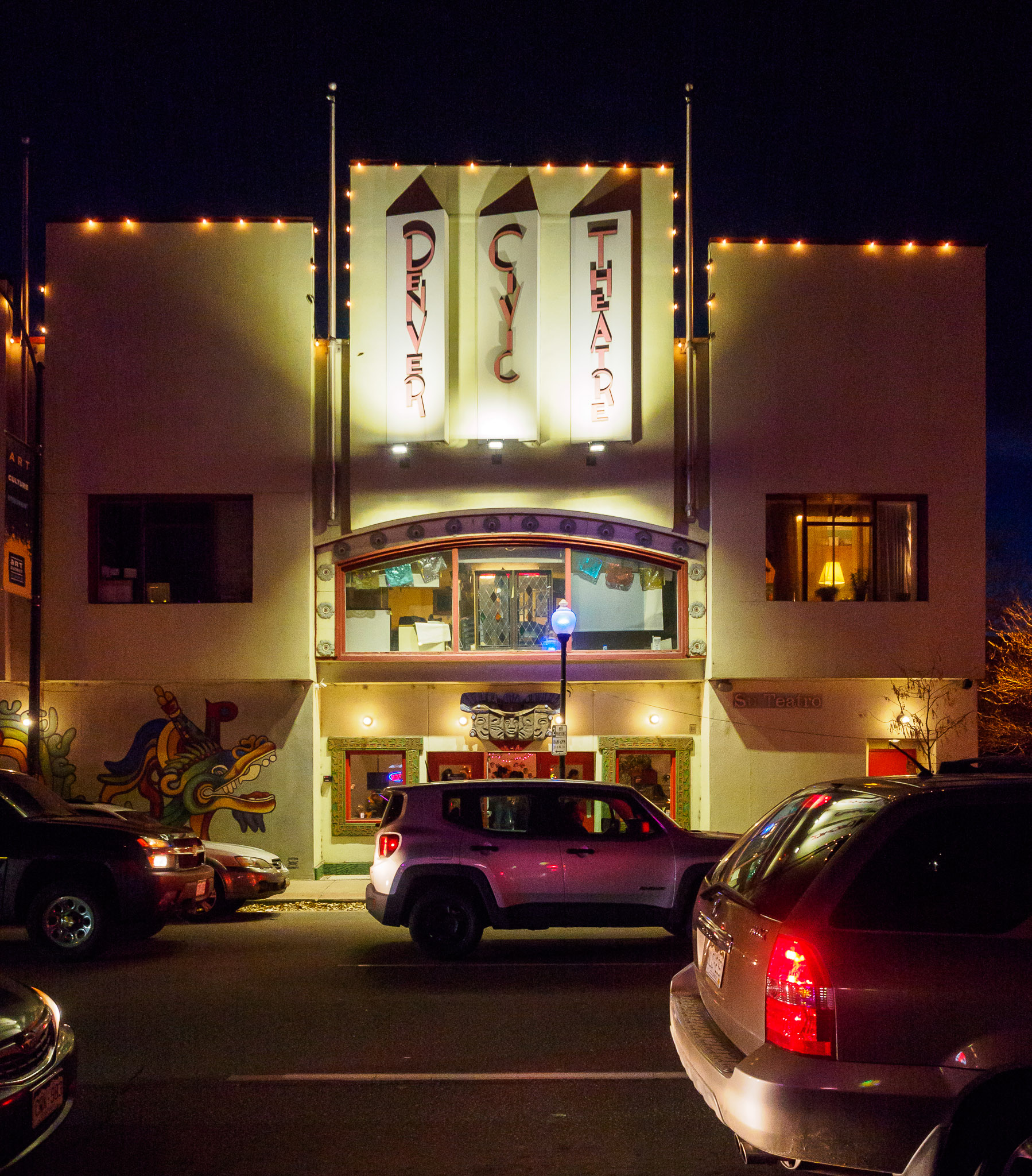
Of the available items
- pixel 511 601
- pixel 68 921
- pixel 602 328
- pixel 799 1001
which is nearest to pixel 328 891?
pixel 511 601

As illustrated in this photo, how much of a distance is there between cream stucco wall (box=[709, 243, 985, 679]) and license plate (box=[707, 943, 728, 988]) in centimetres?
1327

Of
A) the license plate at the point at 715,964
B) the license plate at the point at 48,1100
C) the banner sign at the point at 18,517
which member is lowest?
the license plate at the point at 48,1100

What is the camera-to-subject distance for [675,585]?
1884 centimetres

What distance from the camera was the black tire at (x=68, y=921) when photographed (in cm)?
1045

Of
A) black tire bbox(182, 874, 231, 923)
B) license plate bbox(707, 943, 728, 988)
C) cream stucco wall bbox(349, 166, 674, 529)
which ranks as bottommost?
black tire bbox(182, 874, 231, 923)

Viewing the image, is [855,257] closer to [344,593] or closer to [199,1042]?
[344,593]

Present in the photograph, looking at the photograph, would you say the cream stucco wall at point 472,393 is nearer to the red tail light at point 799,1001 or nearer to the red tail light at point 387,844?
the red tail light at point 387,844

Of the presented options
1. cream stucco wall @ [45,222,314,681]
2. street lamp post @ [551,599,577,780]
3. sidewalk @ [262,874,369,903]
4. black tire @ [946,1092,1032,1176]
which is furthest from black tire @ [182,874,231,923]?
black tire @ [946,1092,1032,1176]

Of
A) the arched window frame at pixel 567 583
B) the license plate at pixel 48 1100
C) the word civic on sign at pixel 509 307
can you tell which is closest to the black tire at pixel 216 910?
the arched window frame at pixel 567 583

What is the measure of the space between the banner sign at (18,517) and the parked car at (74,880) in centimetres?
707

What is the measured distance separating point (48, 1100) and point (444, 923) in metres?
5.97

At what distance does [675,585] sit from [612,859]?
8668 mm

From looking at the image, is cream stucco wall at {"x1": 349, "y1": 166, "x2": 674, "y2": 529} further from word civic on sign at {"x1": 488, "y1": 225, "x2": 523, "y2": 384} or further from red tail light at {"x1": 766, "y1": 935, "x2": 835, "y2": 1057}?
red tail light at {"x1": 766, "y1": 935, "x2": 835, "y2": 1057}

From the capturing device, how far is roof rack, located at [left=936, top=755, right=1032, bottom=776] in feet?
17.6
